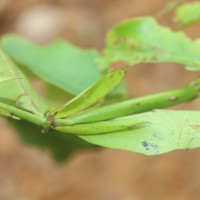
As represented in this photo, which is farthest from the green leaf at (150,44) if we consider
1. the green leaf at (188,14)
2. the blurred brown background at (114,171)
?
the blurred brown background at (114,171)

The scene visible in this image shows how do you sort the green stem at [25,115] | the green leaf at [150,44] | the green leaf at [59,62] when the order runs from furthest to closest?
the green leaf at [59,62], the green leaf at [150,44], the green stem at [25,115]

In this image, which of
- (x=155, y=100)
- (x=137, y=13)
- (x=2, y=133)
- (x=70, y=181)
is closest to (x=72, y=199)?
(x=70, y=181)

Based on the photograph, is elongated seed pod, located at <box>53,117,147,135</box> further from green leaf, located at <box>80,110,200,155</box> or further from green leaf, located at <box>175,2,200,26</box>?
green leaf, located at <box>175,2,200,26</box>

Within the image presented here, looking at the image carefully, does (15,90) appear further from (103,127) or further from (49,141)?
(49,141)

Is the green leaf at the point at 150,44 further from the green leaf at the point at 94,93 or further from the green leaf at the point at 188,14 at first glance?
the green leaf at the point at 94,93

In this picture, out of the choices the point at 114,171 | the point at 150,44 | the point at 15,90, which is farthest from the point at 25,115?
the point at 114,171

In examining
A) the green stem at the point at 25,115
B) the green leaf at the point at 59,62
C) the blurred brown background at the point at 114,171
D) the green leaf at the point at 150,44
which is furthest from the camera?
the blurred brown background at the point at 114,171

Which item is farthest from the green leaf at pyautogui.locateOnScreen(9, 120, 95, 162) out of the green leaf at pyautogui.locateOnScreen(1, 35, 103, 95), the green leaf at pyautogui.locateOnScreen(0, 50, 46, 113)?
the green leaf at pyautogui.locateOnScreen(0, 50, 46, 113)
